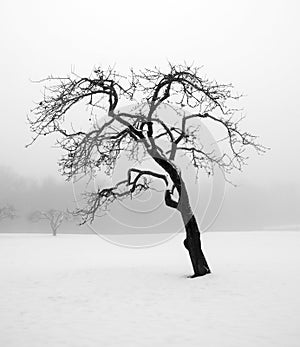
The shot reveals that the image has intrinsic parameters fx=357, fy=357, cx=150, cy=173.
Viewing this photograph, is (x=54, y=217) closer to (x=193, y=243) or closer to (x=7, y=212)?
(x=7, y=212)

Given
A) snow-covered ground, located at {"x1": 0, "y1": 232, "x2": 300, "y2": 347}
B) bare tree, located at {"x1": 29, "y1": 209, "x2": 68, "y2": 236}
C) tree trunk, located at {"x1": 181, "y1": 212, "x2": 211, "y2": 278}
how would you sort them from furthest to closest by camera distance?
bare tree, located at {"x1": 29, "y1": 209, "x2": 68, "y2": 236} < tree trunk, located at {"x1": 181, "y1": 212, "x2": 211, "y2": 278} < snow-covered ground, located at {"x1": 0, "y1": 232, "x2": 300, "y2": 347}

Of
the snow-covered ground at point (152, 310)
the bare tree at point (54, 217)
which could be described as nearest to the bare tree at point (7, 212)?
the bare tree at point (54, 217)

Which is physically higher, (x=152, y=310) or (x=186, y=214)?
(x=186, y=214)

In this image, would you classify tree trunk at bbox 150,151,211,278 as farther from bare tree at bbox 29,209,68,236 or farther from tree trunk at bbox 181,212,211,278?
bare tree at bbox 29,209,68,236

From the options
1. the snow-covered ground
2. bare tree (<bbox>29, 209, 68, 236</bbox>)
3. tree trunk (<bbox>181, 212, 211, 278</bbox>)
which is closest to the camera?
the snow-covered ground

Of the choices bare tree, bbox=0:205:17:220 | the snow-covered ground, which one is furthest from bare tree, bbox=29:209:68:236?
the snow-covered ground

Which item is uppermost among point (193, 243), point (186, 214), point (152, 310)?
point (186, 214)

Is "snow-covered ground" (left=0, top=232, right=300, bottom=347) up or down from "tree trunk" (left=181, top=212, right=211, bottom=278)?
down

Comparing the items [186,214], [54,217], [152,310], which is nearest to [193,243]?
[186,214]

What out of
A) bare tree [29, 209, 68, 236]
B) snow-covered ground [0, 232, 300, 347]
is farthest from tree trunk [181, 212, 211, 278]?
bare tree [29, 209, 68, 236]

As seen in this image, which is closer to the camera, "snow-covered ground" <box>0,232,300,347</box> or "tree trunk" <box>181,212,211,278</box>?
"snow-covered ground" <box>0,232,300,347</box>

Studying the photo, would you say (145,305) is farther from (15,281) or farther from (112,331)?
(15,281)

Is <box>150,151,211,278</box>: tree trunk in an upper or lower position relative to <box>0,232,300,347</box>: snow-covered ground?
upper

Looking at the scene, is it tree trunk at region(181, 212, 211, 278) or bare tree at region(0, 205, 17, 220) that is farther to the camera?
bare tree at region(0, 205, 17, 220)
